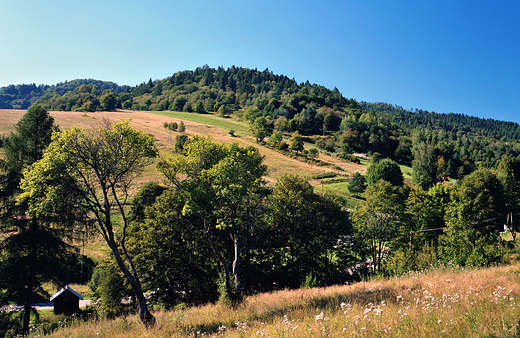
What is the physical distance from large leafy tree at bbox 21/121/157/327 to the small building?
13884 millimetres

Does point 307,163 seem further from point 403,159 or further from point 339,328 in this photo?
point 339,328

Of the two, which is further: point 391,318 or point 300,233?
point 300,233

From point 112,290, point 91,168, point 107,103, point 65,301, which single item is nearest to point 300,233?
point 112,290

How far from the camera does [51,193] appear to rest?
33.0 feet

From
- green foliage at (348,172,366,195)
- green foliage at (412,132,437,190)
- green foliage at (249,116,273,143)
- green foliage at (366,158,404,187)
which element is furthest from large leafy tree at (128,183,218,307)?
green foliage at (249,116,273,143)

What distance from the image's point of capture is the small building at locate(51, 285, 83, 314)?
20969 mm

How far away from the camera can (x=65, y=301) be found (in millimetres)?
21188

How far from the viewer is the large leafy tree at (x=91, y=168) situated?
10.3 m

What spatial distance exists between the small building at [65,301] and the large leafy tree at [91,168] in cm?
1388

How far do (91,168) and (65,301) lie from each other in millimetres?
16185

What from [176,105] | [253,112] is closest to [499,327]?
[253,112]

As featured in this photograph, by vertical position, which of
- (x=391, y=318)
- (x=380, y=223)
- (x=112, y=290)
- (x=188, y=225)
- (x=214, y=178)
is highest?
(x=214, y=178)

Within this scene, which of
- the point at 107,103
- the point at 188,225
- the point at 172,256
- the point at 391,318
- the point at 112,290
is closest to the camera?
the point at 391,318

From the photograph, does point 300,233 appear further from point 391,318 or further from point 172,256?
point 391,318
